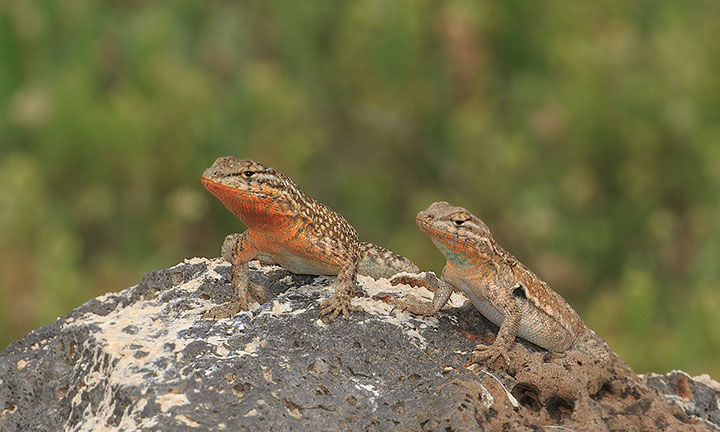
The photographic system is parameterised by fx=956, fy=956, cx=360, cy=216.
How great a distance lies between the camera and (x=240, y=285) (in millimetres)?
4586

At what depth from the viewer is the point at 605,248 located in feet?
32.3

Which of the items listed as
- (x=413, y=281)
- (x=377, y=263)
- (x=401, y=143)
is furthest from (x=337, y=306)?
(x=401, y=143)

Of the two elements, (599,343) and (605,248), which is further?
(605,248)

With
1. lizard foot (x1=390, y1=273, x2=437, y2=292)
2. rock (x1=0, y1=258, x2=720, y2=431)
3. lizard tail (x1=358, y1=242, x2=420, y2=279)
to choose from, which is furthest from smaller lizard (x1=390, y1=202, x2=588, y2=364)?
lizard tail (x1=358, y1=242, x2=420, y2=279)

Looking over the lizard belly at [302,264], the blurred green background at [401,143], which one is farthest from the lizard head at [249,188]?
the blurred green background at [401,143]

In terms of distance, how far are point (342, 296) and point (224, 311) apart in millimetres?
536

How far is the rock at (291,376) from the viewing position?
360cm

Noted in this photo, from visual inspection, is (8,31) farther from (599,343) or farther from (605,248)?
(599,343)

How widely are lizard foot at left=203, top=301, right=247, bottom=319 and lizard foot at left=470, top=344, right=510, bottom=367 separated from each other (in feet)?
3.59

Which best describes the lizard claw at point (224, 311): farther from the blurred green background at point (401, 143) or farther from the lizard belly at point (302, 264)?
the blurred green background at point (401, 143)

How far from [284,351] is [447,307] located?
1091 mm

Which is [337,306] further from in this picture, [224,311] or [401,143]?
[401,143]

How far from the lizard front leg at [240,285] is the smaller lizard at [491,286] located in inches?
28.0

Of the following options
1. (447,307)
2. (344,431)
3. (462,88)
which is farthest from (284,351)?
(462,88)
